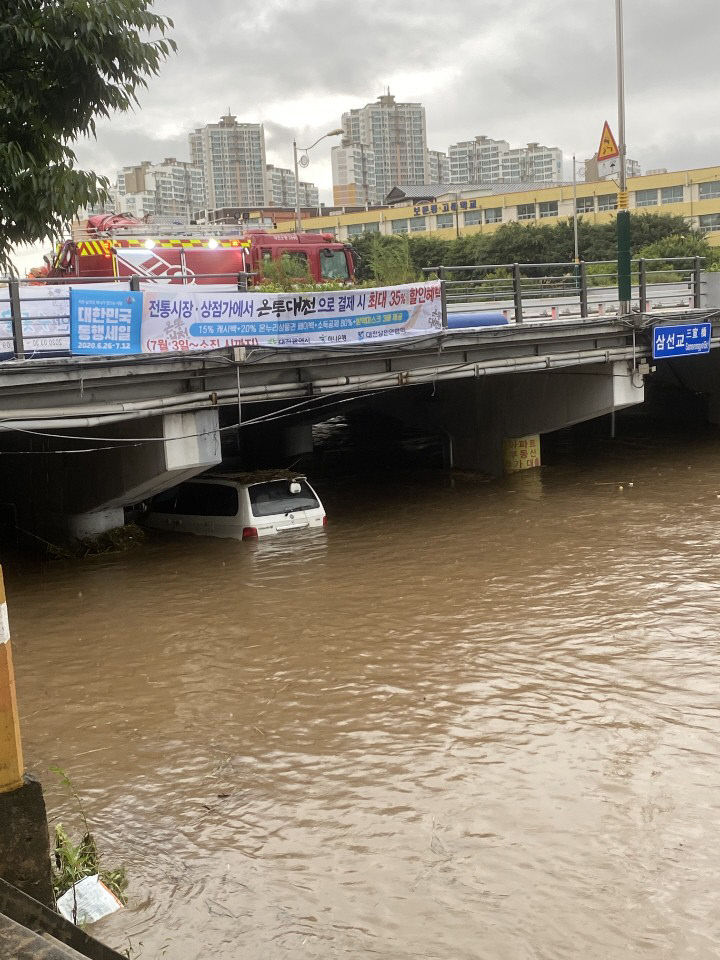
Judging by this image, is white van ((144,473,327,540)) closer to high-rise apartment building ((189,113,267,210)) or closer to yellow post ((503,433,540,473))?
yellow post ((503,433,540,473))

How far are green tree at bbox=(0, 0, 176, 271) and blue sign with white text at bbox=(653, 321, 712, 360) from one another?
15048mm

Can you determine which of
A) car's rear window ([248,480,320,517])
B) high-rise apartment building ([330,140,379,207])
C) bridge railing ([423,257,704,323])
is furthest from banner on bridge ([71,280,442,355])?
high-rise apartment building ([330,140,379,207])

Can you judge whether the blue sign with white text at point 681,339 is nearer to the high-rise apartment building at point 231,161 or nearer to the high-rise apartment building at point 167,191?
the high-rise apartment building at point 167,191

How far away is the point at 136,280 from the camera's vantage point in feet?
46.0

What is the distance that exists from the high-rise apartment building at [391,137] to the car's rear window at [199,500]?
149 metres

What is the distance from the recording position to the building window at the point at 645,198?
87.7 meters

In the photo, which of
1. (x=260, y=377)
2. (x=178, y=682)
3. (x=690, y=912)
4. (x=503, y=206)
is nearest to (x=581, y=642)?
(x=178, y=682)

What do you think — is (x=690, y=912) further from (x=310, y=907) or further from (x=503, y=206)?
(x=503, y=206)

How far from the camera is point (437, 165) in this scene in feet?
573

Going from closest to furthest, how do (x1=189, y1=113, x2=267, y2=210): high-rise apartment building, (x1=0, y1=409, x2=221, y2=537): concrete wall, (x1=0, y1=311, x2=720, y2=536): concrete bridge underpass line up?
1. (x1=0, y1=311, x2=720, y2=536): concrete bridge underpass
2. (x1=0, y1=409, x2=221, y2=537): concrete wall
3. (x1=189, y1=113, x2=267, y2=210): high-rise apartment building

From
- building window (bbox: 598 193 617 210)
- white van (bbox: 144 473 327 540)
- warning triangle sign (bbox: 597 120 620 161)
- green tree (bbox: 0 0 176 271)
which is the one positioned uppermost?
building window (bbox: 598 193 617 210)

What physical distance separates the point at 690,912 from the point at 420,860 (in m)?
1.69

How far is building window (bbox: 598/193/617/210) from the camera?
85375 millimetres

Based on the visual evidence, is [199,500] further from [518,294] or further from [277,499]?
[518,294]
